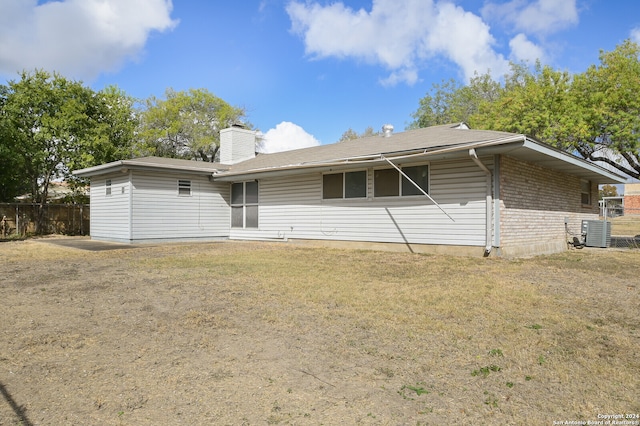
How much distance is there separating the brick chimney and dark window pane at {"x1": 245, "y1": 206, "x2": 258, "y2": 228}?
151 inches

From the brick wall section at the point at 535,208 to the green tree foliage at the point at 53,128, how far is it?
19.9m

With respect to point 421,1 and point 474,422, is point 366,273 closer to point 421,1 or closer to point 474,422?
point 474,422

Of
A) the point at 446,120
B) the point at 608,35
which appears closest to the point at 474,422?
the point at 608,35

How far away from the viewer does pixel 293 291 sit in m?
5.99

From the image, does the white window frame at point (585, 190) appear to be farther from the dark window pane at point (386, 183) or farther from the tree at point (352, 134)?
the tree at point (352, 134)

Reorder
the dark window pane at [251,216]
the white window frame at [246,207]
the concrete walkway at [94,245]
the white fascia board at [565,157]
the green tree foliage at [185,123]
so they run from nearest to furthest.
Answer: the white fascia board at [565,157]
the concrete walkway at [94,245]
the white window frame at [246,207]
the dark window pane at [251,216]
the green tree foliage at [185,123]

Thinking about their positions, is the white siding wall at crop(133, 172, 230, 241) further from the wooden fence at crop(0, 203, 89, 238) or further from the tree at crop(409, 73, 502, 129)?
the tree at crop(409, 73, 502, 129)

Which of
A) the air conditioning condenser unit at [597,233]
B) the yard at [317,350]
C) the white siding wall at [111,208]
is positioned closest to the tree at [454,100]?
the air conditioning condenser unit at [597,233]

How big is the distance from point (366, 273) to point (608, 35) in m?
23.1

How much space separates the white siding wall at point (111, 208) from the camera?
14.5 m

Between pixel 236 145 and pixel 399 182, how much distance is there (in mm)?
10060

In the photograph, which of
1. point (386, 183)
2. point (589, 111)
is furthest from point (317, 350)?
point (589, 111)

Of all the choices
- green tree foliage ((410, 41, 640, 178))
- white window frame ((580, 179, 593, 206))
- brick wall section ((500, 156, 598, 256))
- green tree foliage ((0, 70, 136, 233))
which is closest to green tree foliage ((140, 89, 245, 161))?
green tree foliage ((0, 70, 136, 233))

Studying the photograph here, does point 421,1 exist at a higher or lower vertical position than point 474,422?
higher
